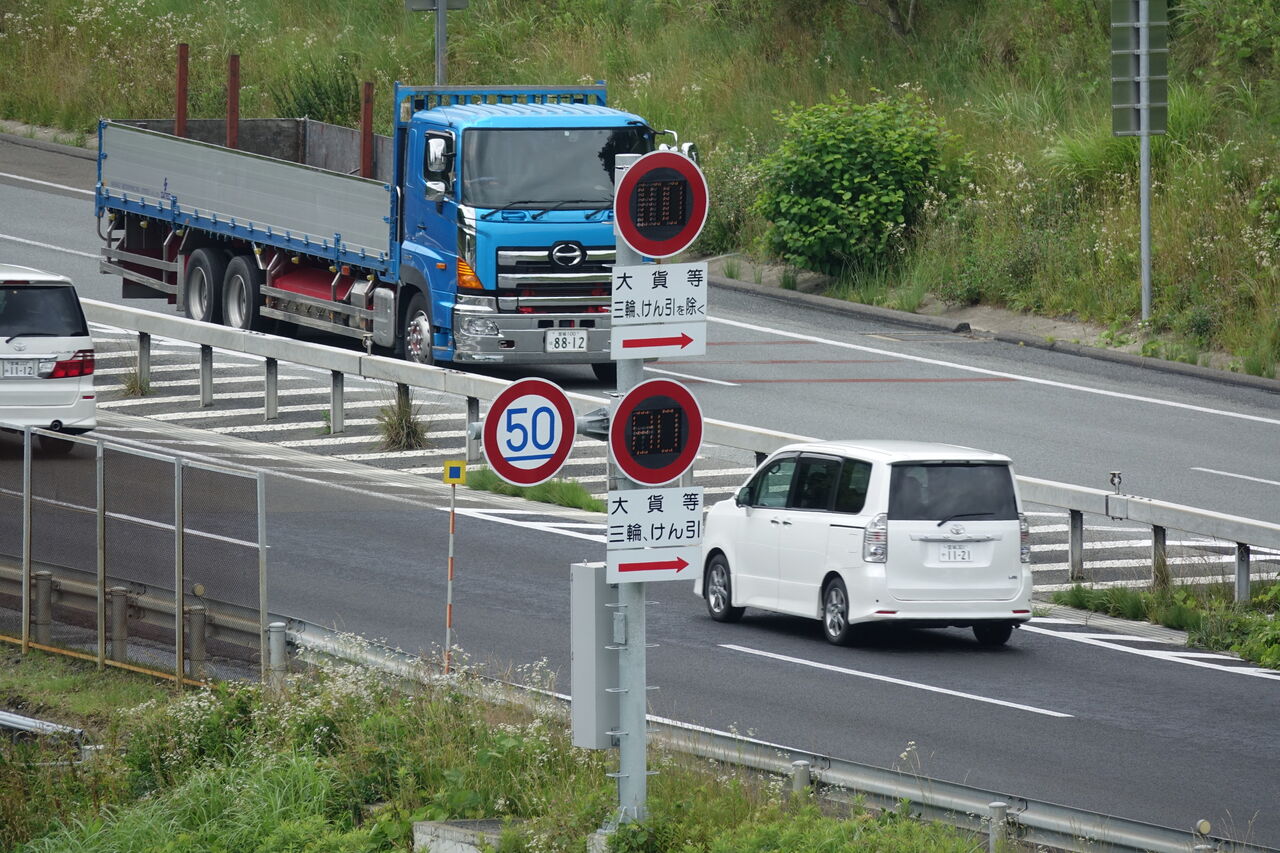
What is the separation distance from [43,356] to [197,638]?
8.38 m

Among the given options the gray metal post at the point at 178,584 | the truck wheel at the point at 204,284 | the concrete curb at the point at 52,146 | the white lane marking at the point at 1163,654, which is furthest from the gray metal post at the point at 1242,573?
the concrete curb at the point at 52,146

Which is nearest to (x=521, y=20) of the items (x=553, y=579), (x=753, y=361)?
(x=753, y=361)

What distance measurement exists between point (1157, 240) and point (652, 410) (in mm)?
21700

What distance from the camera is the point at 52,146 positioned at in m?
43.3

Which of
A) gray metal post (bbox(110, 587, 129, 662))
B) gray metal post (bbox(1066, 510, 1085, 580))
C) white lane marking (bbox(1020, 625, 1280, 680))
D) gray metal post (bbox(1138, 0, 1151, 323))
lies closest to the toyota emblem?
gray metal post (bbox(1066, 510, 1085, 580))

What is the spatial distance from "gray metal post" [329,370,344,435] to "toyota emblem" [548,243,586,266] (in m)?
2.85

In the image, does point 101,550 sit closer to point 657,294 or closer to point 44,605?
point 44,605

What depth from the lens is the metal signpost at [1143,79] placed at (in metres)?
28.6

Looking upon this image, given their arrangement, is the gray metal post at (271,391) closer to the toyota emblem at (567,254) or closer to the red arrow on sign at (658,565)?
the toyota emblem at (567,254)

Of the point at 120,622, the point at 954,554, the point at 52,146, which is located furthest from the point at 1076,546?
the point at 52,146

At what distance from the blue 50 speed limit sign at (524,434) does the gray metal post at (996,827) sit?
143 inches

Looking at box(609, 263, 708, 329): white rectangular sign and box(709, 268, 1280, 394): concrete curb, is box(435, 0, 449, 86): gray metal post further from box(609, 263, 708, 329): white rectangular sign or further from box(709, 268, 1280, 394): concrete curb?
box(609, 263, 708, 329): white rectangular sign

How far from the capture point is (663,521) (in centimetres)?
977

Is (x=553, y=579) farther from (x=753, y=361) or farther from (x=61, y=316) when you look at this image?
(x=753, y=361)
